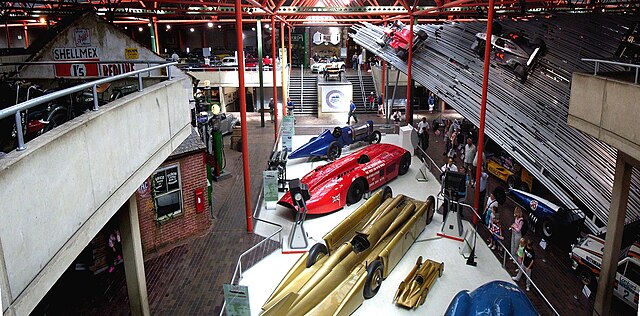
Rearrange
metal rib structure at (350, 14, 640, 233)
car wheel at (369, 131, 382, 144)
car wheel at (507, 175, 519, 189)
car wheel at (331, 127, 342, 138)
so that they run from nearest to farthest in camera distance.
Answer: metal rib structure at (350, 14, 640, 233)
car wheel at (507, 175, 519, 189)
car wheel at (331, 127, 342, 138)
car wheel at (369, 131, 382, 144)

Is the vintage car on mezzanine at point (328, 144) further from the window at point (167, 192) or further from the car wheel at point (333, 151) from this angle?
the window at point (167, 192)

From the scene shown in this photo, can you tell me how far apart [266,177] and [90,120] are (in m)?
8.27

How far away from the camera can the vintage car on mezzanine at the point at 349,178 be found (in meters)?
14.0

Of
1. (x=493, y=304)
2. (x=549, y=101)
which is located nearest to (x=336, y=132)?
(x=549, y=101)

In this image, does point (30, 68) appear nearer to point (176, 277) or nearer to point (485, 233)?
point (176, 277)

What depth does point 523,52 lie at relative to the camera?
1666cm

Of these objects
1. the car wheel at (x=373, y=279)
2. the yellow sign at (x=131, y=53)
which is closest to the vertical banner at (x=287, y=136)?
the yellow sign at (x=131, y=53)

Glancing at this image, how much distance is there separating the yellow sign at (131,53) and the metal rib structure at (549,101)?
10.8 m

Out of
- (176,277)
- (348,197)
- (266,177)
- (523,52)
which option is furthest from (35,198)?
(523,52)

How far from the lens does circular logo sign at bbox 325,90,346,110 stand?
3000 centimetres

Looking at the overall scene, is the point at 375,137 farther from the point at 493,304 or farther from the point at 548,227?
the point at 493,304

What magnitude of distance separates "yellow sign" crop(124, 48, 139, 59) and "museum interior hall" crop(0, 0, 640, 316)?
5 centimetres

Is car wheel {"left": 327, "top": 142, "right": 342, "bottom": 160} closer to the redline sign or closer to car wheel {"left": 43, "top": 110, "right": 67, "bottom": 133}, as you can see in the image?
→ the redline sign

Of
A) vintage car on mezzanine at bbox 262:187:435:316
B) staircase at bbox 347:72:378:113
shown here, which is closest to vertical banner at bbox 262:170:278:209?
vintage car on mezzanine at bbox 262:187:435:316
